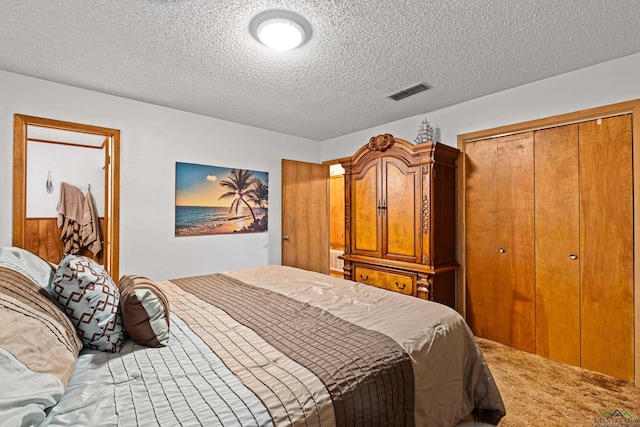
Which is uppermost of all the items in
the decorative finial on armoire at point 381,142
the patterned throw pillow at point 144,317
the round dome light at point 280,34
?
the round dome light at point 280,34

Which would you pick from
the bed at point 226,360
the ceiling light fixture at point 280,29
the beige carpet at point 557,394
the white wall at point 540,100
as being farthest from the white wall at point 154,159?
the beige carpet at point 557,394

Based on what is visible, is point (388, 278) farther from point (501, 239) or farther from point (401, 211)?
point (501, 239)

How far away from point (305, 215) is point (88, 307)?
347cm

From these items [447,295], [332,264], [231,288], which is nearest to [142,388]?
[231,288]

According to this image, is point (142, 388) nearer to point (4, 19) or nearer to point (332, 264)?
point (4, 19)

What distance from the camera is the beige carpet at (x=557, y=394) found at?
1.88m

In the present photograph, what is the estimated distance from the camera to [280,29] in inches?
74.1

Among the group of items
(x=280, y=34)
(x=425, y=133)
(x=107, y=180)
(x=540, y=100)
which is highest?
(x=280, y=34)

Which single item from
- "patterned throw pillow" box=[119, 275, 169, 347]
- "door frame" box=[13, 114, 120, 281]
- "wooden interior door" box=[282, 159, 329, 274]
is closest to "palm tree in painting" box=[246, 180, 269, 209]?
"wooden interior door" box=[282, 159, 329, 274]

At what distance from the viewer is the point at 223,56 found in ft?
7.47

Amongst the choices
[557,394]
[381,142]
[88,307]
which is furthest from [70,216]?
[557,394]

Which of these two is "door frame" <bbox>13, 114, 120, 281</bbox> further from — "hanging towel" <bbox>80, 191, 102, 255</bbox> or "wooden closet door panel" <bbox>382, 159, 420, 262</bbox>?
"wooden closet door panel" <bbox>382, 159, 420, 262</bbox>

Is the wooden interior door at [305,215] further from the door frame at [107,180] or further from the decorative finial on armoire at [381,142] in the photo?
the door frame at [107,180]

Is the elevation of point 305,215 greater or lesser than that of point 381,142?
lesser
